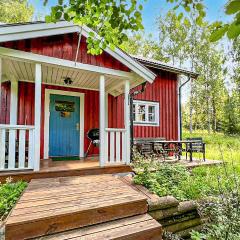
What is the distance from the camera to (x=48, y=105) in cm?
604

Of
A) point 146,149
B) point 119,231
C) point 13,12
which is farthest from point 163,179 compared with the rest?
point 13,12

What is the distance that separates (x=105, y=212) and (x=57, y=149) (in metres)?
4.00

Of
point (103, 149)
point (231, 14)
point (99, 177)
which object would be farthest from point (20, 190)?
point (231, 14)

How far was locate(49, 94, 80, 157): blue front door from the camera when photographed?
607cm

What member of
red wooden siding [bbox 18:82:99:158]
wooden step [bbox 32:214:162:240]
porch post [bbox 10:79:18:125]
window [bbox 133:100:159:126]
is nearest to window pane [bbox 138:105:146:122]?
window [bbox 133:100:159:126]

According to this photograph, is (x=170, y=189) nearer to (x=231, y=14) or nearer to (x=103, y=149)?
(x=103, y=149)

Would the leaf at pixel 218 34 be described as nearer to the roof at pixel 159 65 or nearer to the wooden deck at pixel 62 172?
the wooden deck at pixel 62 172

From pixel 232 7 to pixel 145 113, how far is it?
6977 mm

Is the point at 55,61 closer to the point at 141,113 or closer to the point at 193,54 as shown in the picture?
the point at 141,113

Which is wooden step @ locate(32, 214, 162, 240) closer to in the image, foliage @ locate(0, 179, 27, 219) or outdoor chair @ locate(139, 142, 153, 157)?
foliage @ locate(0, 179, 27, 219)

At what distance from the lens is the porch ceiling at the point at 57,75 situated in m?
4.52

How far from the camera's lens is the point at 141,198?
2.89m

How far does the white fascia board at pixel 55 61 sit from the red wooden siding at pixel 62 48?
0.28ft

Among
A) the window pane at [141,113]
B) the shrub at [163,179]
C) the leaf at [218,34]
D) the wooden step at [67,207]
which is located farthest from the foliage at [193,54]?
the leaf at [218,34]
